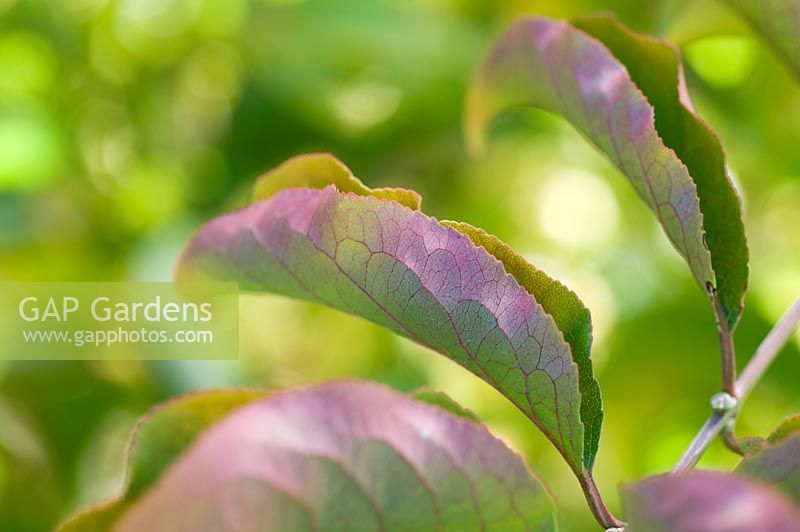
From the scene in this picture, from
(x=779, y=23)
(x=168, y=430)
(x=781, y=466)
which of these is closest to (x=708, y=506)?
(x=781, y=466)

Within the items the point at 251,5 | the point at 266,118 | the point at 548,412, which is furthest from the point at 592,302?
the point at 548,412

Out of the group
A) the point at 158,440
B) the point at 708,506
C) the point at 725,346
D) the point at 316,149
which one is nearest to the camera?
the point at 708,506

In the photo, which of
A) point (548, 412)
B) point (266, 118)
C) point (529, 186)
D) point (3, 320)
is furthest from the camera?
point (529, 186)

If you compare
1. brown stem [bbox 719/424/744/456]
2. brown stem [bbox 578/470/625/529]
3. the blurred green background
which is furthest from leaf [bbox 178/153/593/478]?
the blurred green background

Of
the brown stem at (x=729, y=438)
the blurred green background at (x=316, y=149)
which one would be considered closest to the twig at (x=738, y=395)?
the brown stem at (x=729, y=438)

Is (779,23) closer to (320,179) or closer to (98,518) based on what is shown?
(320,179)

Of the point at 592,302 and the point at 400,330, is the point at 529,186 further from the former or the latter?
the point at 400,330
